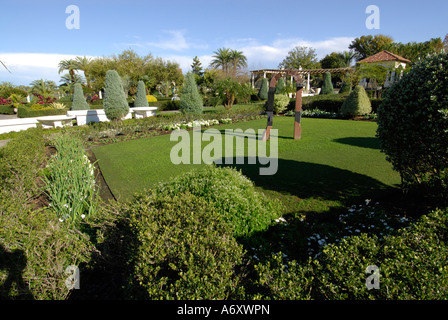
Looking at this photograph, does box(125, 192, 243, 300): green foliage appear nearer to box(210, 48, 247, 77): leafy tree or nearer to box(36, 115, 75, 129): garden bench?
box(36, 115, 75, 129): garden bench

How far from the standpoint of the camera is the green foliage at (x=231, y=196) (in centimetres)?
341

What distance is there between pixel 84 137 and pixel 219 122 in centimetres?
819

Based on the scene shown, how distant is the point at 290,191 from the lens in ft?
17.6

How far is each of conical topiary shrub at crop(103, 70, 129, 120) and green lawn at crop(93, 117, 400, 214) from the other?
4729mm

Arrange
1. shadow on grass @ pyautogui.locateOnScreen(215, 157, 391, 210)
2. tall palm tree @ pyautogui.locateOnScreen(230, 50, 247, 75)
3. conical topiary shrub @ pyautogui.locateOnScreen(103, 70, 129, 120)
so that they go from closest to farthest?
shadow on grass @ pyautogui.locateOnScreen(215, 157, 391, 210), conical topiary shrub @ pyautogui.locateOnScreen(103, 70, 129, 120), tall palm tree @ pyautogui.locateOnScreen(230, 50, 247, 75)

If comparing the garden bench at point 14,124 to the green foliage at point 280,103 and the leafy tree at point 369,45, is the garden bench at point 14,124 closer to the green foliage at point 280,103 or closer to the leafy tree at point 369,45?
the green foliage at point 280,103

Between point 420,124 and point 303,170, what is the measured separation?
303cm

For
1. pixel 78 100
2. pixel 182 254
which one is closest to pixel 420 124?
pixel 182 254

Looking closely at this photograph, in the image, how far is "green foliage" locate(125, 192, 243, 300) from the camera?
1938 millimetres

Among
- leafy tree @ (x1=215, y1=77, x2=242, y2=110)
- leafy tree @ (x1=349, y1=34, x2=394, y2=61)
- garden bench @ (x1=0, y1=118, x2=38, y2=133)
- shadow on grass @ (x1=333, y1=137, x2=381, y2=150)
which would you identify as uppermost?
leafy tree @ (x1=349, y1=34, x2=394, y2=61)

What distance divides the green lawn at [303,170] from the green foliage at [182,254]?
7.58ft

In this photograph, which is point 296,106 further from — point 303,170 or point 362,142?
point 303,170

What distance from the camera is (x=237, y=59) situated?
2315 inches

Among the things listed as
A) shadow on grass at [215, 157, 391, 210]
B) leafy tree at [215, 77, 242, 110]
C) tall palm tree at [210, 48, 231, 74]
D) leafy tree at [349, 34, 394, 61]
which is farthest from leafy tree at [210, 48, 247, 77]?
shadow on grass at [215, 157, 391, 210]
